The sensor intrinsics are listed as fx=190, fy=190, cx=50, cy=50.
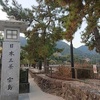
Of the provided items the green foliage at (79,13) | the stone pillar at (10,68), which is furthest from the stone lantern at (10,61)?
the green foliage at (79,13)

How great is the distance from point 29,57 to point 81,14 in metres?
11.5

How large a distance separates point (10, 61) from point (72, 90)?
9.23 feet

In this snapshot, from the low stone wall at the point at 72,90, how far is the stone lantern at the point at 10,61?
2181 millimetres

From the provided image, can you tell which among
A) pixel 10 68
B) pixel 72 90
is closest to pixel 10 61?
pixel 10 68

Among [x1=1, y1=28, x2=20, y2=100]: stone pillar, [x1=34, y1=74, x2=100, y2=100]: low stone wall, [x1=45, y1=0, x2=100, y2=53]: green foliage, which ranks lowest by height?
[x1=34, y1=74, x2=100, y2=100]: low stone wall

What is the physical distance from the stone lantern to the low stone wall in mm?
2181

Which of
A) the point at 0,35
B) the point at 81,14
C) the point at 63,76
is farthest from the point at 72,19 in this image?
the point at 0,35

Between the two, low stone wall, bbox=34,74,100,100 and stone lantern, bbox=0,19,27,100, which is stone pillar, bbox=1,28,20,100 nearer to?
stone lantern, bbox=0,19,27,100

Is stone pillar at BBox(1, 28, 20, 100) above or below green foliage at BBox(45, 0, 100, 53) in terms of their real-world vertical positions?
below

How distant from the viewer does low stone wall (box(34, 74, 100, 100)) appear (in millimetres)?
5889

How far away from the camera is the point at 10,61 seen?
6090mm

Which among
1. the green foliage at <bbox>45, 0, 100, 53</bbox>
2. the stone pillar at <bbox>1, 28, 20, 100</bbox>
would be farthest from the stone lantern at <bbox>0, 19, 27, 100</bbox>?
the green foliage at <bbox>45, 0, 100, 53</bbox>

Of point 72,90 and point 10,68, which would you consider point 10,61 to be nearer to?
point 10,68

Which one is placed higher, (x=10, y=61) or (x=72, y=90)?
(x=10, y=61)
